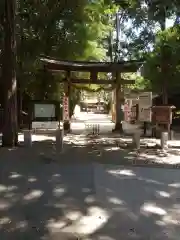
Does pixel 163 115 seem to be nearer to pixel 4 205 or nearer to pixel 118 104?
pixel 118 104

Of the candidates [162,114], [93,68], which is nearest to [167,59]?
[162,114]

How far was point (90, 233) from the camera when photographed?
4586 mm

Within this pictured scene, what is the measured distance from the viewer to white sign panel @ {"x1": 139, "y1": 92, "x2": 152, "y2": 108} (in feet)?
52.6

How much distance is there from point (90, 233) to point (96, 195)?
5.07 feet

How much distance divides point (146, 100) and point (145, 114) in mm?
691

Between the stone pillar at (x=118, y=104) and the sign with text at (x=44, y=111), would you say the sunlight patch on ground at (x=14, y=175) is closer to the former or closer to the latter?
the sign with text at (x=44, y=111)

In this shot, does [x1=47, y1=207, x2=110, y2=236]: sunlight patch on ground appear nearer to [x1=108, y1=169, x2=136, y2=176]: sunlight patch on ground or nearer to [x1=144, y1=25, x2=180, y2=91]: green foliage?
[x1=108, y1=169, x2=136, y2=176]: sunlight patch on ground

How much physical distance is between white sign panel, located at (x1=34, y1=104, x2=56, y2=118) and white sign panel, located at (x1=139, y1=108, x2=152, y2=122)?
3861 mm

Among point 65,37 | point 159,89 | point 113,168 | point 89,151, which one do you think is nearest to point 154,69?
point 159,89

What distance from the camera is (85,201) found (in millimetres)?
5816

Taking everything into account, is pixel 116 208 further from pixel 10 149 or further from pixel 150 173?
pixel 10 149

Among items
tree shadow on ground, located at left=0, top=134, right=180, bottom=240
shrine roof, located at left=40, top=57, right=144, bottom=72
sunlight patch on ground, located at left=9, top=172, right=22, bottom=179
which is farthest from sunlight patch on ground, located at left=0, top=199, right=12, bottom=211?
shrine roof, located at left=40, top=57, right=144, bottom=72

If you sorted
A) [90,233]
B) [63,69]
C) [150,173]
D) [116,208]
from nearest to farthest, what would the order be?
[90,233] → [116,208] → [150,173] → [63,69]

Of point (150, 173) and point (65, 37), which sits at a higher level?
point (65, 37)
